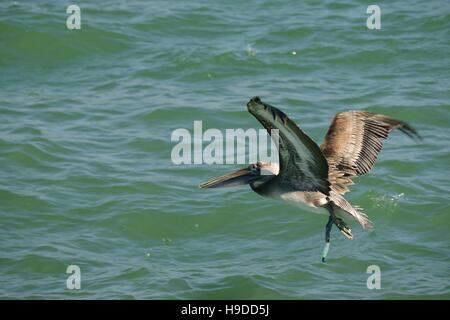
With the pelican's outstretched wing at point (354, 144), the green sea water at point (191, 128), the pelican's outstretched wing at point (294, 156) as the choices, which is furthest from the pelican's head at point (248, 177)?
the green sea water at point (191, 128)

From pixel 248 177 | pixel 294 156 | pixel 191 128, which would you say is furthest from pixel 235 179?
pixel 191 128

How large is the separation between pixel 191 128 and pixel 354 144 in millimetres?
4898

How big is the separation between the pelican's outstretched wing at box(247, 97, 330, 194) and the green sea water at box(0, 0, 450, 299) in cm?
197

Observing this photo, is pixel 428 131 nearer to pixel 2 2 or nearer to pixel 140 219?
pixel 140 219

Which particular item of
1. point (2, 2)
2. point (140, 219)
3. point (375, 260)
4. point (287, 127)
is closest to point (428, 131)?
point (375, 260)

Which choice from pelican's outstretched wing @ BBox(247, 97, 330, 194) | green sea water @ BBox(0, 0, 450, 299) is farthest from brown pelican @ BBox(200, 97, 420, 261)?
green sea water @ BBox(0, 0, 450, 299)

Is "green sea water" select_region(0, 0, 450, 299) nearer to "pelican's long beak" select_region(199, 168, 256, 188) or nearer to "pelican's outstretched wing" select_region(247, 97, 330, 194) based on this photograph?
"pelican's long beak" select_region(199, 168, 256, 188)

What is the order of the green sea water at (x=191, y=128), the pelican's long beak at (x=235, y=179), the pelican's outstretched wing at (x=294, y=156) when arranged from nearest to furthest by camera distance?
the pelican's outstretched wing at (x=294, y=156)
the pelican's long beak at (x=235, y=179)
the green sea water at (x=191, y=128)

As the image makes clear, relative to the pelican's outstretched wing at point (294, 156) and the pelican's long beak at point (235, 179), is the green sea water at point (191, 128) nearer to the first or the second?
the pelican's long beak at point (235, 179)

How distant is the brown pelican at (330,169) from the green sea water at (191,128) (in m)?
1.77

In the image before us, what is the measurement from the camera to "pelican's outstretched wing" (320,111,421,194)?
32.8 ft

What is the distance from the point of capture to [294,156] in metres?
9.36

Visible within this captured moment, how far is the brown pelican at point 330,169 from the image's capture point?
953 cm

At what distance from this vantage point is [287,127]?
28.0 ft
